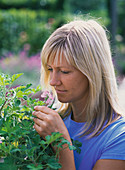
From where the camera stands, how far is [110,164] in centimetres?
154

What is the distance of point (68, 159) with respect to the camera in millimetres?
1421

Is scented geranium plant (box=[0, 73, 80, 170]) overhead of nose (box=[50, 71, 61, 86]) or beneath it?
beneath

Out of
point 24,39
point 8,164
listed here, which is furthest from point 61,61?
point 24,39

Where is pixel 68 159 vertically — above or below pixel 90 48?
below

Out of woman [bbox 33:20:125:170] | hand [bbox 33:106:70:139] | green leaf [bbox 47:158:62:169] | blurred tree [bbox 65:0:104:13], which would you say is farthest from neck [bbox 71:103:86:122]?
blurred tree [bbox 65:0:104:13]

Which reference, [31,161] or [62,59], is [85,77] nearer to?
[62,59]

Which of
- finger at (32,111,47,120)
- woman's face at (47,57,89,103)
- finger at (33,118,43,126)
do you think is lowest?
finger at (33,118,43,126)

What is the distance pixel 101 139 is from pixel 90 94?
0.82 ft

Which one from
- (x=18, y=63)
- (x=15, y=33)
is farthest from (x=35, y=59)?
(x=15, y=33)

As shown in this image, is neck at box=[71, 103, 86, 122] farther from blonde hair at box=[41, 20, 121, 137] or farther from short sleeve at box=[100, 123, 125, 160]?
short sleeve at box=[100, 123, 125, 160]

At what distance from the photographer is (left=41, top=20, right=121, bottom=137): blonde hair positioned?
1590 millimetres

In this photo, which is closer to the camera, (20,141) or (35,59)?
(20,141)

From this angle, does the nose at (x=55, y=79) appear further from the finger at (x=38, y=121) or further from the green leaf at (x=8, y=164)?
the green leaf at (x=8, y=164)

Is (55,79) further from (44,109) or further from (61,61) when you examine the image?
(44,109)
